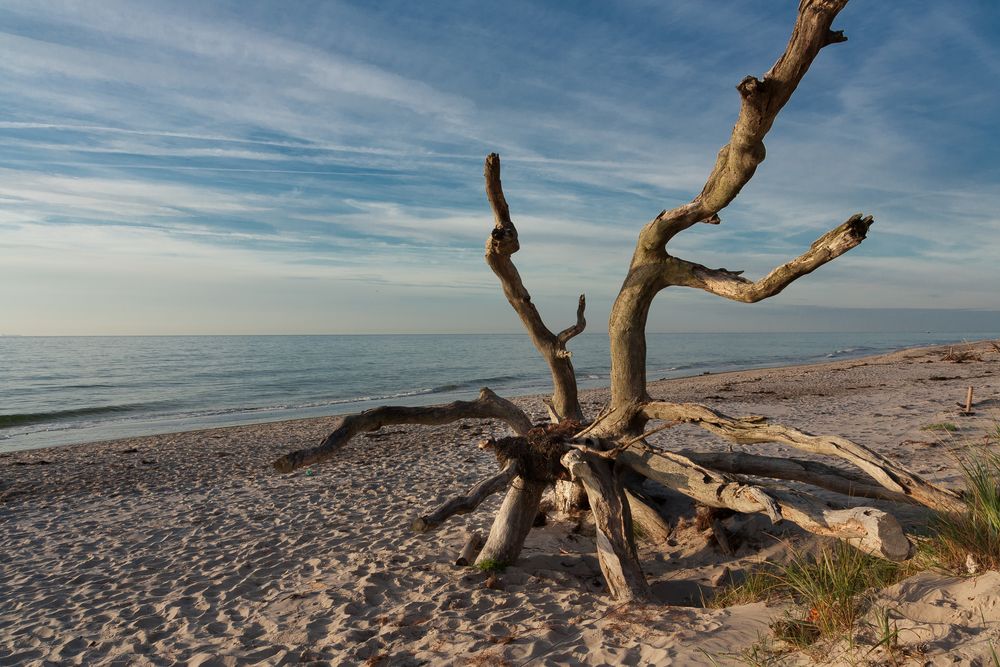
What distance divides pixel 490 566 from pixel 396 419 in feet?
5.55

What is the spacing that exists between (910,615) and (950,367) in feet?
97.5

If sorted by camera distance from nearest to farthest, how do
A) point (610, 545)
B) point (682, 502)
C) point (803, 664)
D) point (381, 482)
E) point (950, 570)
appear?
point (803, 664), point (950, 570), point (610, 545), point (682, 502), point (381, 482)

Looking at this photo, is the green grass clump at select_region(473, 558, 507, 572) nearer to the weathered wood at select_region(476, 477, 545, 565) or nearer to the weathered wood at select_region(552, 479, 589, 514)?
the weathered wood at select_region(476, 477, 545, 565)

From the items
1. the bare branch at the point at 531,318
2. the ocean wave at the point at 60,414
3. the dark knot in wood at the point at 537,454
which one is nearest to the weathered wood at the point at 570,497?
the bare branch at the point at 531,318

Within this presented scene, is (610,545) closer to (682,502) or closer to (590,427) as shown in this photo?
(590,427)

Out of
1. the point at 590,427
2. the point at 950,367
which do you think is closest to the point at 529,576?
the point at 590,427

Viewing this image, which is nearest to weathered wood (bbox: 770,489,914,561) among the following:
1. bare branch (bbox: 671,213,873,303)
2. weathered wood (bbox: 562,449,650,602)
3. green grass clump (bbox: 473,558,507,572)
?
weathered wood (bbox: 562,449,650,602)

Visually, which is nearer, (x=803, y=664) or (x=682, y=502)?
(x=803, y=664)

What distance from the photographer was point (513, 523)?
19.8 feet

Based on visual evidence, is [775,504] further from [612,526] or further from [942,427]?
[942,427]

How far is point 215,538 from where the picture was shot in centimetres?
780

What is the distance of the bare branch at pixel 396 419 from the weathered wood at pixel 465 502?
0.75m

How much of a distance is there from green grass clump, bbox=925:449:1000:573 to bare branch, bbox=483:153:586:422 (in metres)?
3.86

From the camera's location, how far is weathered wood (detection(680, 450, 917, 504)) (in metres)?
5.47
